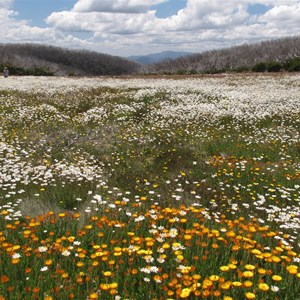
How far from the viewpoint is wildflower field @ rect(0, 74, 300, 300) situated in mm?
3984

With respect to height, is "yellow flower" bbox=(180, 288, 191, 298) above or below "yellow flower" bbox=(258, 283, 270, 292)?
above

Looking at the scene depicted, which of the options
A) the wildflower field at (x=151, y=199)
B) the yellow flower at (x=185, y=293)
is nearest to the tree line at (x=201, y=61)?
the wildflower field at (x=151, y=199)

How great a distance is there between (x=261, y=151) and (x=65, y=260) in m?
9.04

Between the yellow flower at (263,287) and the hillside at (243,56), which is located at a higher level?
the hillside at (243,56)

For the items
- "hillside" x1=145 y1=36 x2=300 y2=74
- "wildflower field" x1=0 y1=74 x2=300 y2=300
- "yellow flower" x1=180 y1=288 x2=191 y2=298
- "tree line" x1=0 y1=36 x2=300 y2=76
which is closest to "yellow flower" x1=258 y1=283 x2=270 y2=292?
"wildflower field" x1=0 y1=74 x2=300 y2=300

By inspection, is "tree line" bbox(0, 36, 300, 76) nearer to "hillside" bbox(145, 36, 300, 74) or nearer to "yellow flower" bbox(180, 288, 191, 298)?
"hillside" bbox(145, 36, 300, 74)

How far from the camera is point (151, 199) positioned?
268 inches

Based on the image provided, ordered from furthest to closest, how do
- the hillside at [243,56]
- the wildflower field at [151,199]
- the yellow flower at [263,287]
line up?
the hillside at [243,56], the wildflower field at [151,199], the yellow flower at [263,287]

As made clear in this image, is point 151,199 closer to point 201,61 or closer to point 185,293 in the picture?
point 185,293

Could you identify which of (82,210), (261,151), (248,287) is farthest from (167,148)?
(248,287)

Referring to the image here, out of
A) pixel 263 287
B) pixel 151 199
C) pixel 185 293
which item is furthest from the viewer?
pixel 151 199

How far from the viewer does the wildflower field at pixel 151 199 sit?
3984 mm

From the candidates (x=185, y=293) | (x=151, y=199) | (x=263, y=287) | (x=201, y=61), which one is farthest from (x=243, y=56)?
(x=185, y=293)

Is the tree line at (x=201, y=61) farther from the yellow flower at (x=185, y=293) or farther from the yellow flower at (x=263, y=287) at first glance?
the yellow flower at (x=185, y=293)
